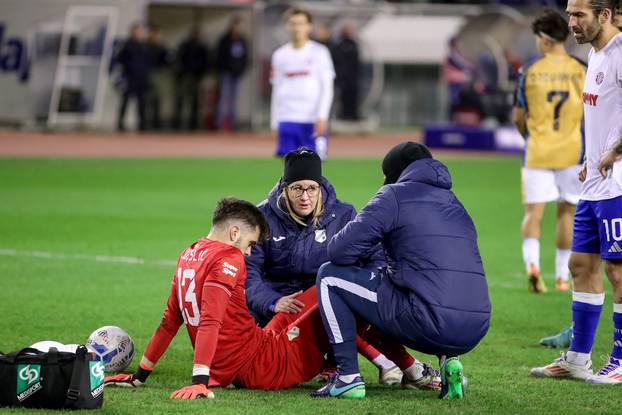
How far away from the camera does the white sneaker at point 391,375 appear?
265 inches

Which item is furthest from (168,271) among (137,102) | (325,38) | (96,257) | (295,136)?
(325,38)

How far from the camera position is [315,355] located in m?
6.59

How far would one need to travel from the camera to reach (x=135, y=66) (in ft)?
94.2

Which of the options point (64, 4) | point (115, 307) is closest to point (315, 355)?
point (115, 307)

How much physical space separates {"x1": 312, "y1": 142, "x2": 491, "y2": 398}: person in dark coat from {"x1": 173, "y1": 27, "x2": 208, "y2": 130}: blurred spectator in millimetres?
24705

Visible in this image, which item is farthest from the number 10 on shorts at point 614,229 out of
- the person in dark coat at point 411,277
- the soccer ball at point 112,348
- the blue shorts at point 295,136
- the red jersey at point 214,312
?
the blue shorts at point 295,136

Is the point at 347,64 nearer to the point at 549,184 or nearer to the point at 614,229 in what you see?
the point at 549,184

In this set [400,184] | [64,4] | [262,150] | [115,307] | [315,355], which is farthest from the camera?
[64,4]

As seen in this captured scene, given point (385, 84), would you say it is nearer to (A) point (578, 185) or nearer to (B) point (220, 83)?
(B) point (220, 83)

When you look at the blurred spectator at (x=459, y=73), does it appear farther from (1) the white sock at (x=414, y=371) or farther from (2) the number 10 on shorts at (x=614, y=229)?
(1) the white sock at (x=414, y=371)

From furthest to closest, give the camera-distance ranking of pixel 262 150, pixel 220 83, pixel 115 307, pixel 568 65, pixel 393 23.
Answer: pixel 393 23
pixel 220 83
pixel 262 150
pixel 568 65
pixel 115 307

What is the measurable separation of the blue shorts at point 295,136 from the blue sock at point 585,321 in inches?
324

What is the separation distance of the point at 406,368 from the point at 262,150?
20.3 metres

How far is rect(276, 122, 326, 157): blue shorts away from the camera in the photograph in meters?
15.2
